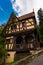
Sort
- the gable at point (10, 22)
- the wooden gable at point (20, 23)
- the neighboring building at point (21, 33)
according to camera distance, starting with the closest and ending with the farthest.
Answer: the neighboring building at point (21, 33), the wooden gable at point (20, 23), the gable at point (10, 22)

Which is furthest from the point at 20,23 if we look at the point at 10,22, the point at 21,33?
the point at 10,22

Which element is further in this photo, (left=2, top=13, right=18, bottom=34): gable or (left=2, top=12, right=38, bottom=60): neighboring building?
(left=2, top=13, right=18, bottom=34): gable

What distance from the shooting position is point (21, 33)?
29953 millimetres

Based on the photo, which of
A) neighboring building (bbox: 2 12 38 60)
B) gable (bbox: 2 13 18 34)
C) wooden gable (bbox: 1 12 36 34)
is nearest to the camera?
neighboring building (bbox: 2 12 38 60)

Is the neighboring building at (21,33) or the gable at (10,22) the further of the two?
the gable at (10,22)

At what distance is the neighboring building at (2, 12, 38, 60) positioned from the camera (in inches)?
→ 1135

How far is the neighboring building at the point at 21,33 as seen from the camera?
2883cm

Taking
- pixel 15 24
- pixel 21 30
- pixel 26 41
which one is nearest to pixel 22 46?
pixel 26 41

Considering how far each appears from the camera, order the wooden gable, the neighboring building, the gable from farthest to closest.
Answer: the gable → the wooden gable → the neighboring building

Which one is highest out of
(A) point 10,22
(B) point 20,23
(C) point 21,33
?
(A) point 10,22

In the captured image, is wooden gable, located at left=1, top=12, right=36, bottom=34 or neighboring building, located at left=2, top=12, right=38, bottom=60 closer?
neighboring building, located at left=2, top=12, right=38, bottom=60

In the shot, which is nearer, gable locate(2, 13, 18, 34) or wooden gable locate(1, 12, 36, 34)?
wooden gable locate(1, 12, 36, 34)

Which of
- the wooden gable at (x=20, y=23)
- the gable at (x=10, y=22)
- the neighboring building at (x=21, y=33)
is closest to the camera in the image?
the neighboring building at (x=21, y=33)

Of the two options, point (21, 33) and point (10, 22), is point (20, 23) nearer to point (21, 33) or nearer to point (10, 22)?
point (21, 33)
